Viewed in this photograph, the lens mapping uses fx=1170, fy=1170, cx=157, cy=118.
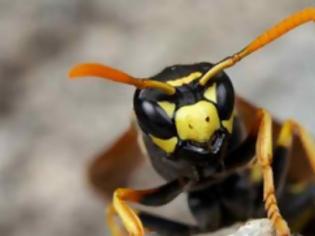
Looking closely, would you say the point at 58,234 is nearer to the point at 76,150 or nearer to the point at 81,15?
the point at 76,150

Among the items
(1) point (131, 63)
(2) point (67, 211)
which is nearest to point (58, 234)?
(2) point (67, 211)

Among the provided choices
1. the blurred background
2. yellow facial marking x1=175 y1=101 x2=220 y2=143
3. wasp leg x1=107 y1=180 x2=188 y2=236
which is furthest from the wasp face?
the blurred background

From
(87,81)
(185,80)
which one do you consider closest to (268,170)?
(185,80)

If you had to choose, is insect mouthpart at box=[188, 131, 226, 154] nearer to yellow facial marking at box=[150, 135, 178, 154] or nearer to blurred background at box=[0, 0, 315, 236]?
yellow facial marking at box=[150, 135, 178, 154]

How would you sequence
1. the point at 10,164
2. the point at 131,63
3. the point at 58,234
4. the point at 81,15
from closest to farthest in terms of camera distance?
the point at 58,234 → the point at 10,164 → the point at 131,63 → the point at 81,15

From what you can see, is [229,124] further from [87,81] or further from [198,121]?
[87,81]

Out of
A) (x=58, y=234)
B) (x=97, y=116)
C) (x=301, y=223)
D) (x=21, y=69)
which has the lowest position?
(x=301, y=223)
